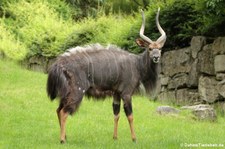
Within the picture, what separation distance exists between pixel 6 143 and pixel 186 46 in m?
7.92

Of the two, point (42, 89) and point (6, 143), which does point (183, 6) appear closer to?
point (42, 89)

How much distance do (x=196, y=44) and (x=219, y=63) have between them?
1.09m

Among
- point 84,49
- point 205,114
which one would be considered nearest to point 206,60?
point 205,114

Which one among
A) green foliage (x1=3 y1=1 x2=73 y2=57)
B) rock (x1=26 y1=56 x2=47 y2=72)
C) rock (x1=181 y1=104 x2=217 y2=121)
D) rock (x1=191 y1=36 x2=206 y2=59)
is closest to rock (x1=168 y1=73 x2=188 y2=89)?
rock (x1=191 y1=36 x2=206 y2=59)

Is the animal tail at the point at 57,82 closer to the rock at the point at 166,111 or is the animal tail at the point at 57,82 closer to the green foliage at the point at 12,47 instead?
the rock at the point at 166,111

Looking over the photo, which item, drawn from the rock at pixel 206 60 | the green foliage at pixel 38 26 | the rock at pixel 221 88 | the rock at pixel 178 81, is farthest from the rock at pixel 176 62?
the green foliage at pixel 38 26

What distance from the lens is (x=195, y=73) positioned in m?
14.0

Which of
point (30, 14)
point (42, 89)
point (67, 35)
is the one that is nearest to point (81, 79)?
point (42, 89)

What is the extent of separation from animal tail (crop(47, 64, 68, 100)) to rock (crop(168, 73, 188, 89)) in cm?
662

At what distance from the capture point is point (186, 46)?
49.1ft

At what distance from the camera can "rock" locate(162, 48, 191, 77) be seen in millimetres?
14430

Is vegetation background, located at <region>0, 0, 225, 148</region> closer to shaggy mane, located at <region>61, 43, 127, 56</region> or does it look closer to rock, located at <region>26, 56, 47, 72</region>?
rock, located at <region>26, 56, 47, 72</region>

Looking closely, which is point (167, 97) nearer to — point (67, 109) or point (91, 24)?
point (91, 24)


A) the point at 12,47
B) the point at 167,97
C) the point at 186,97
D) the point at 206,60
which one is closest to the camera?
the point at 206,60
